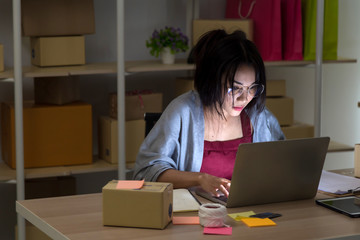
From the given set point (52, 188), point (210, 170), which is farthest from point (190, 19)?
point (210, 170)

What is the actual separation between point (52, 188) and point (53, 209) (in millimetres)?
1535

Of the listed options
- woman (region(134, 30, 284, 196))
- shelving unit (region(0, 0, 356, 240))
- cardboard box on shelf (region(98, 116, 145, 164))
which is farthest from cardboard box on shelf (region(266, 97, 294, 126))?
woman (region(134, 30, 284, 196))

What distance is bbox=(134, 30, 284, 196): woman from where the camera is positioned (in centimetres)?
223

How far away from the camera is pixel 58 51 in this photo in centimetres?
309

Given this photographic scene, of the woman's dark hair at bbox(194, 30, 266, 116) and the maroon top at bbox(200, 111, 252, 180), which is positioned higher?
the woman's dark hair at bbox(194, 30, 266, 116)

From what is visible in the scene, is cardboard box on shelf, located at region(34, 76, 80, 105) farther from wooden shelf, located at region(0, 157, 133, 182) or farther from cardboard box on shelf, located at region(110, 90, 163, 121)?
wooden shelf, located at region(0, 157, 133, 182)

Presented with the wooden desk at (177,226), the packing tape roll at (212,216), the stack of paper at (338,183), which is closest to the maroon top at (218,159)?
the stack of paper at (338,183)

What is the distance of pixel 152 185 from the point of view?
1.69 m

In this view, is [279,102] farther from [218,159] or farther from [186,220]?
[186,220]

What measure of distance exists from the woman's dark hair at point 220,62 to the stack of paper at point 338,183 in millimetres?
428

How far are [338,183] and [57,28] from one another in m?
1.63

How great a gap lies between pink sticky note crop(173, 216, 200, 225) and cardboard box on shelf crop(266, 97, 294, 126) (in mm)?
1821

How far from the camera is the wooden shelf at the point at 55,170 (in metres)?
3.03

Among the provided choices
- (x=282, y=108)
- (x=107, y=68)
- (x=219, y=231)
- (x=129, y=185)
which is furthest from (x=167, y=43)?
(x=219, y=231)
